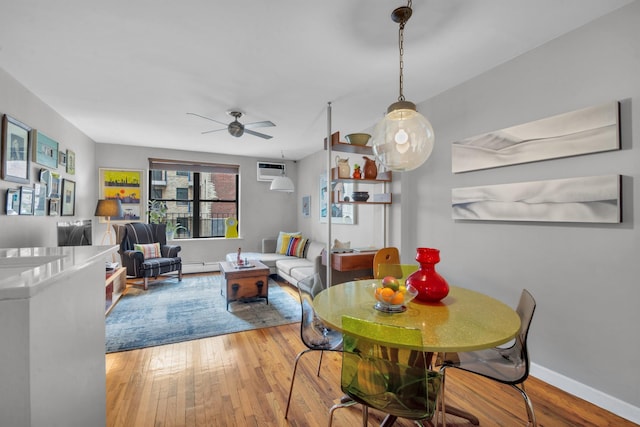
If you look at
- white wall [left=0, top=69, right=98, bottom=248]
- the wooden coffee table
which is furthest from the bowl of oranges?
white wall [left=0, top=69, right=98, bottom=248]

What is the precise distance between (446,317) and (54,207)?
4306 millimetres

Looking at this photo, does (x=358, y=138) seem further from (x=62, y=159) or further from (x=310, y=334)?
(x=62, y=159)

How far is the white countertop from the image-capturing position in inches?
29.8

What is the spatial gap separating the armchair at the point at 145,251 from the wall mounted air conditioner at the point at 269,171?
2151 mm

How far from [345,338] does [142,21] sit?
89.1 inches

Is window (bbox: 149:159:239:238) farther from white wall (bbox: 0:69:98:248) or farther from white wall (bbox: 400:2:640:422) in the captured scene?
white wall (bbox: 400:2:640:422)

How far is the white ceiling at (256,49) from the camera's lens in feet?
5.76

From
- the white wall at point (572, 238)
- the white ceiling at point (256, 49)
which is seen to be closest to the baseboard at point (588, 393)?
the white wall at point (572, 238)

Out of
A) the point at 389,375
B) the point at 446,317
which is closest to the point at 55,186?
the point at 389,375

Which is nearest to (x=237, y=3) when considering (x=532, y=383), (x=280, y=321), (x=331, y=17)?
(x=331, y=17)

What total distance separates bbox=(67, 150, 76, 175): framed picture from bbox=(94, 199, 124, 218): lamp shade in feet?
1.97

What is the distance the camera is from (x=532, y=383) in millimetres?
2125

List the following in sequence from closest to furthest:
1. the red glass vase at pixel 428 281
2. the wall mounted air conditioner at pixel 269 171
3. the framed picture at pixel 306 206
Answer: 1. the red glass vase at pixel 428 281
2. the framed picture at pixel 306 206
3. the wall mounted air conditioner at pixel 269 171

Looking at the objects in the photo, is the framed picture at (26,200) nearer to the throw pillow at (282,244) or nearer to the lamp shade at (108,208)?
the lamp shade at (108,208)
